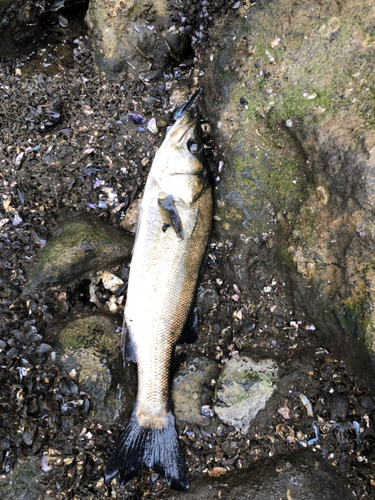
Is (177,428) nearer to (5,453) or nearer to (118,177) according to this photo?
A: (5,453)

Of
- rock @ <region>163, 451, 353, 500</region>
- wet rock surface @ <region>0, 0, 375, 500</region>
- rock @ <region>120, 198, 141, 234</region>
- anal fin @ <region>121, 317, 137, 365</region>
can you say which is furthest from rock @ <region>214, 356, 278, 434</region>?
rock @ <region>120, 198, 141, 234</region>

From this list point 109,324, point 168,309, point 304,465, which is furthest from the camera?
point 109,324

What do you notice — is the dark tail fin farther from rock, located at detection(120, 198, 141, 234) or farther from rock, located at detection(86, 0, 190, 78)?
rock, located at detection(86, 0, 190, 78)

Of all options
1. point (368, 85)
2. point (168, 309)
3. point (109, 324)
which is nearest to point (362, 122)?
point (368, 85)

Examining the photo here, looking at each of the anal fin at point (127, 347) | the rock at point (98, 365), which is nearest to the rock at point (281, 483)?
the rock at point (98, 365)

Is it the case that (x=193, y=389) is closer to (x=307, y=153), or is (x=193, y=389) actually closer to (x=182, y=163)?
(x=182, y=163)
